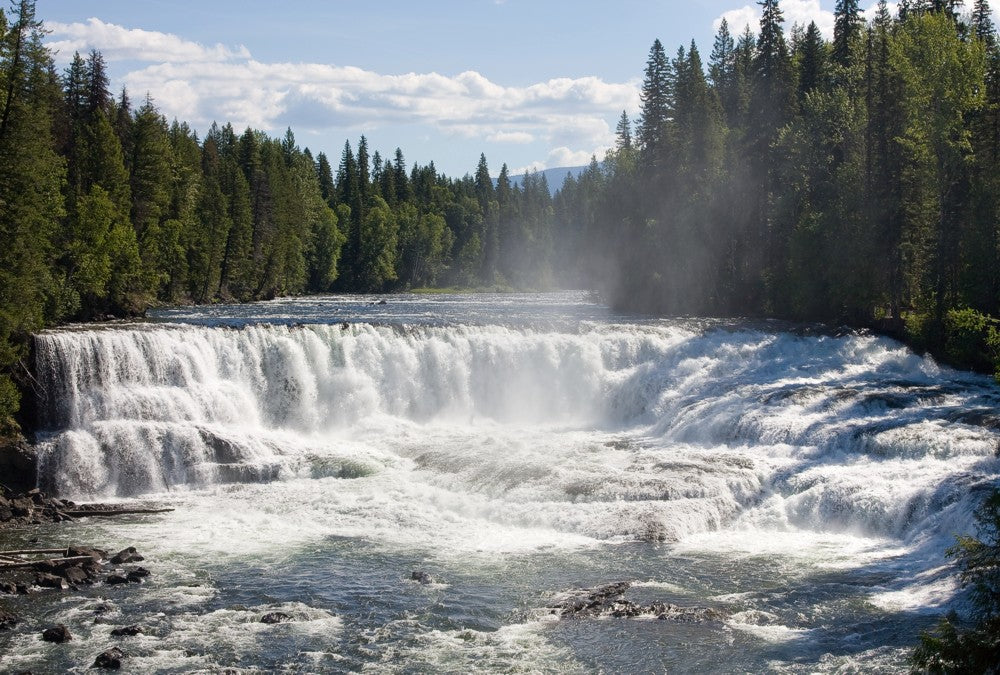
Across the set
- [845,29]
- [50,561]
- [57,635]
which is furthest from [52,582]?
[845,29]

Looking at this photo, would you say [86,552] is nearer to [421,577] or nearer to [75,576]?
[75,576]

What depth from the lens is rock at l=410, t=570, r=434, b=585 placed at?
20.5 metres

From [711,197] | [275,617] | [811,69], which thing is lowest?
[275,617]

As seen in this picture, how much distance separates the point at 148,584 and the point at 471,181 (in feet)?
441

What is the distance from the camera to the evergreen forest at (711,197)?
38.0m

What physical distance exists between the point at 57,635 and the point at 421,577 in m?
7.38

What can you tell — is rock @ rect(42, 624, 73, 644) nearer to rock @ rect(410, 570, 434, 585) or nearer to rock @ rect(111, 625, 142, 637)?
rock @ rect(111, 625, 142, 637)

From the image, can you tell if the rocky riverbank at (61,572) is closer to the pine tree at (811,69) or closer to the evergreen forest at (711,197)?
the evergreen forest at (711,197)

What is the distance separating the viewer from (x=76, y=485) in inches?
1110

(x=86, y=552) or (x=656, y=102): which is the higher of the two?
(x=656, y=102)

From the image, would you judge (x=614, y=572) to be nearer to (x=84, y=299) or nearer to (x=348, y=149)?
(x=84, y=299)

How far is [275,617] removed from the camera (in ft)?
59.6

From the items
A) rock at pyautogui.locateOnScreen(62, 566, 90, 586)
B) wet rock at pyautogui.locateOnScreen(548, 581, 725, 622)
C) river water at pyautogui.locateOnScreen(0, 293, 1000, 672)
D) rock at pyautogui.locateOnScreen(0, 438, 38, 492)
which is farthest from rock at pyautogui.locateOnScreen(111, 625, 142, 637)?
rock at pyautogui.locateOnScreen(0, 438, 38, 492)

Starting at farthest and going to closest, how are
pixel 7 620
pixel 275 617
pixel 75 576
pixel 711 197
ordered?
pixel 711 197 → pixel 75 576 → pixel 275 617 → pixel 7 620
